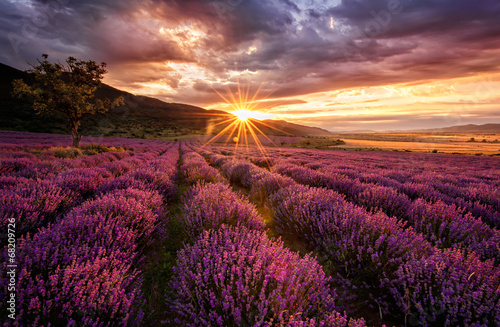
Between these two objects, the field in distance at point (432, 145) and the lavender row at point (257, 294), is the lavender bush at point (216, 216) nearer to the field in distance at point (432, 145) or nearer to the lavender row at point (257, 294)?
the lavender row at point (257, 294)

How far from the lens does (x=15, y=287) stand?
Answer: 1.17 meters

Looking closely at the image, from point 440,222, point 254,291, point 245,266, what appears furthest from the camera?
point 440,222

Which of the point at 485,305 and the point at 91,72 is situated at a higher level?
the point at 91,72

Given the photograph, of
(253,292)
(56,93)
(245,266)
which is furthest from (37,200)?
(56,93)

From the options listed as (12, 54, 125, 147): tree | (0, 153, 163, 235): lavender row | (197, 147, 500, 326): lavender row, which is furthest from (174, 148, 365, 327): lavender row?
(12, 54, 125, 147): tree

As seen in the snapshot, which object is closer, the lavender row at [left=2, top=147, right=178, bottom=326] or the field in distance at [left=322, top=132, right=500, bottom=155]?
the lavender row at [left=2, top=147, right=178, bottom=326]

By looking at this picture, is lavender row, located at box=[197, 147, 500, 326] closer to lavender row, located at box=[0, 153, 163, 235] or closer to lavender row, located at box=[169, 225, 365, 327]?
lavender row, located at box=[169, 225, 365, 327]

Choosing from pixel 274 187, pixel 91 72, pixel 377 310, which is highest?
pixel 91 72

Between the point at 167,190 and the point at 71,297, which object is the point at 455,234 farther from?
the point at 167,190

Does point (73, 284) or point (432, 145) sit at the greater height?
point (432, 145)

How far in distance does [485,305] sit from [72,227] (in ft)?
10.6

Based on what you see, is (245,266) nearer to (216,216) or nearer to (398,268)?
(216,216)

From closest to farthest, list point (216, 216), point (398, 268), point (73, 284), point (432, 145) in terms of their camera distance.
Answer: point (73, 284)
point (398, 268)
point (216, 216)
point (432, 145)

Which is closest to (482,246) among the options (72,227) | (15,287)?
(15,287)
